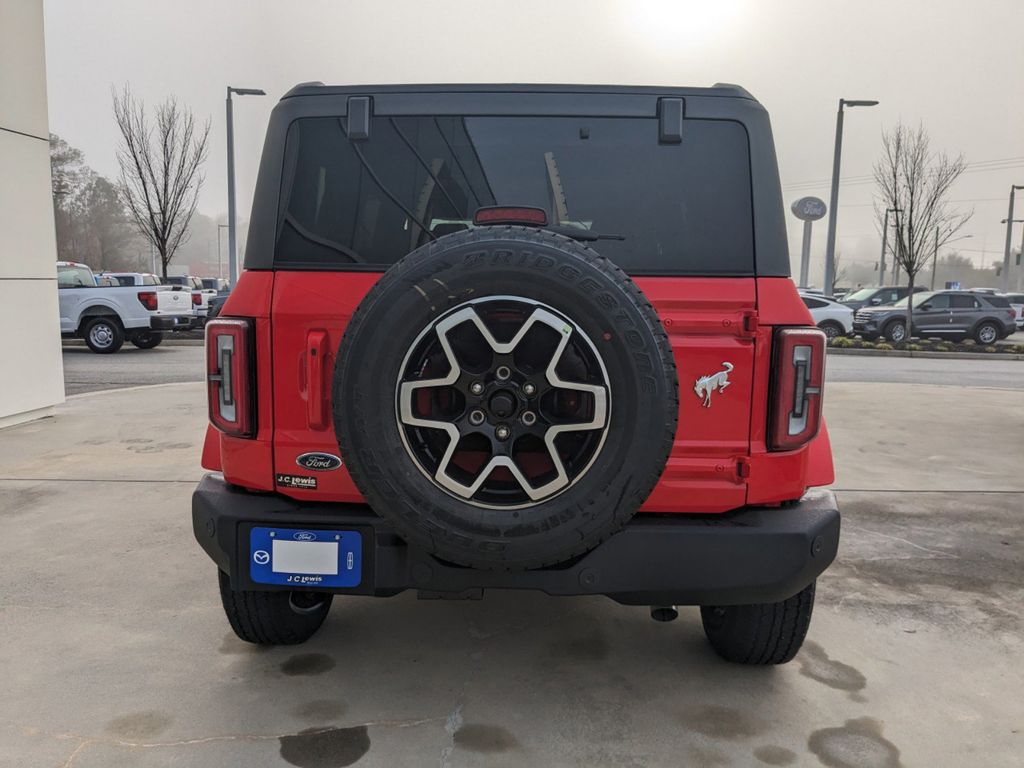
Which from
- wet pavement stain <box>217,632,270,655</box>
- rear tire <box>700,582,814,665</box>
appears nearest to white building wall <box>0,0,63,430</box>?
wet pavement stain <box>217,632,270,655</box>

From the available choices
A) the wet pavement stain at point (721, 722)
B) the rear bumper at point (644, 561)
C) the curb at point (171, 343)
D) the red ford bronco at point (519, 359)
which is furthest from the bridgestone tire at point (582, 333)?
the curb at point (171, 343)

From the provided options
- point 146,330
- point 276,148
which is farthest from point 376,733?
point 146,330

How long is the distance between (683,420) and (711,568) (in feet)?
1.49

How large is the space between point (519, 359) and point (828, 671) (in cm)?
188

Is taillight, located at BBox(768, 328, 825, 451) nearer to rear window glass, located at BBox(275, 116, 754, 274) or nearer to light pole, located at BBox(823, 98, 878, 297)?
rear window glass, located at BBox(275, 116, 754, 274)

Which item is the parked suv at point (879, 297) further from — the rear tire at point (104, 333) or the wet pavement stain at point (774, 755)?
the wet pavement stain at point (774, 755)

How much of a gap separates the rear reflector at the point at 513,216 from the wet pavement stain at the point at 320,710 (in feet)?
5.59

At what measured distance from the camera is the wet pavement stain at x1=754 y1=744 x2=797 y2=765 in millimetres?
2367

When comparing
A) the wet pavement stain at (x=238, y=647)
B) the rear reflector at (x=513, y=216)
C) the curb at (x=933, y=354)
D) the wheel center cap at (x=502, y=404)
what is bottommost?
the wet pavement stain at (x=238, y=647)

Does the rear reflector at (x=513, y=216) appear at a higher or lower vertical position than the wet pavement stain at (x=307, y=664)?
higher

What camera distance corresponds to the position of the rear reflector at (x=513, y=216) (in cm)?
238

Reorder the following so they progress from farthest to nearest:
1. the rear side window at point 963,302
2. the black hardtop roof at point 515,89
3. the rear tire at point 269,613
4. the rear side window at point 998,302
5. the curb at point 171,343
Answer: the rear side window at point 963,302
the rear side window at point 998,302
the curb at point 171,343
the rear tire at point 269,613
the black hardtop roof at point 515,89

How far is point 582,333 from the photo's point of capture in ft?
6.76

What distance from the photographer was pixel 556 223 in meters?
2.49
